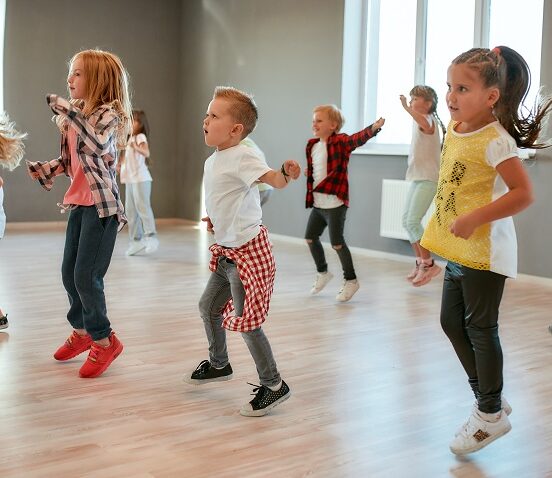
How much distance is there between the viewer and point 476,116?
2.08 meters

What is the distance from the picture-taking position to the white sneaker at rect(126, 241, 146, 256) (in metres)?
6.10

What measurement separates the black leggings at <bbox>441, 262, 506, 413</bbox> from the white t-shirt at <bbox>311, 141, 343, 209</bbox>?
2.25m

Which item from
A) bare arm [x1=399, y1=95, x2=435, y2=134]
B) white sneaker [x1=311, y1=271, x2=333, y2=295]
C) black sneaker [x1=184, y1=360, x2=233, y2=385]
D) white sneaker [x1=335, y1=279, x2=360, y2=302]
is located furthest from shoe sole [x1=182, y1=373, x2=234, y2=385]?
bare arm [x1=399, y1=95, x2=435, y2=134]

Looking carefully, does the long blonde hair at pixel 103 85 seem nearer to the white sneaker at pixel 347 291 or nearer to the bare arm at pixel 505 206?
the bare arm at pixel 505 206

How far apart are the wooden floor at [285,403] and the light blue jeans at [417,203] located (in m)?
0.57

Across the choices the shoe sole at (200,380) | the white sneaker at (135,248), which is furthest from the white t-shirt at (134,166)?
the shoe sole at (200,380)

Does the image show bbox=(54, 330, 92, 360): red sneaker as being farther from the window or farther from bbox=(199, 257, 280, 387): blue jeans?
the window

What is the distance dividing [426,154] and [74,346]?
267 cm

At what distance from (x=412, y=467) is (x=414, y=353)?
4.13 ft

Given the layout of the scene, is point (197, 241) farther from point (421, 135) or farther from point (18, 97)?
point (421, 135)

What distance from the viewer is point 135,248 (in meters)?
6.12

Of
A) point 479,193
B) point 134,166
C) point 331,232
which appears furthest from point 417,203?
point 479,193

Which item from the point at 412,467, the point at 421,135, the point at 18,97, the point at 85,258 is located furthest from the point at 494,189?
the point at 18,97

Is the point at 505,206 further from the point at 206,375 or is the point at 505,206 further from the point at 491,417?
the point at 206,375
